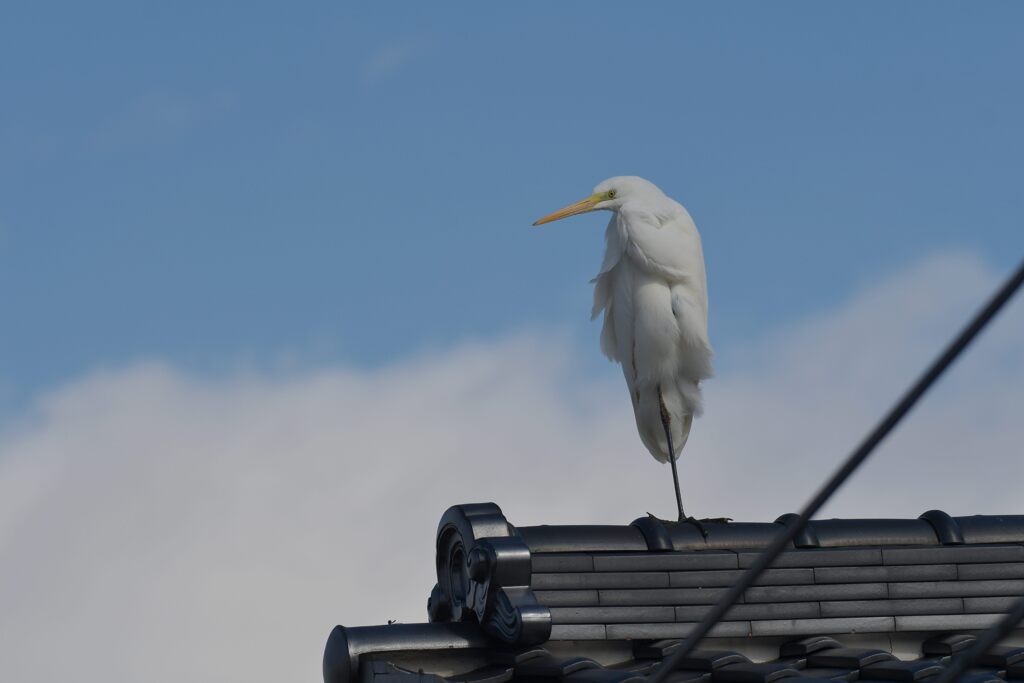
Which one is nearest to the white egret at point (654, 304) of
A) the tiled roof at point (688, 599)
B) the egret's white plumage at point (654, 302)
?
the egret's white plumage at point (654, 302)

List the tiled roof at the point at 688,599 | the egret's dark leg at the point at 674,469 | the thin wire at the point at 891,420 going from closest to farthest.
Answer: the thin wire at the point at 891,420 < the tiled roof at the point at 688,599 < the egret's dark leg at the point at 674,469

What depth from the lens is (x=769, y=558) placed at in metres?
2.39

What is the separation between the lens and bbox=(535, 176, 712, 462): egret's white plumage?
24.1 feet

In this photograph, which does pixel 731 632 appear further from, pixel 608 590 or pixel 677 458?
pixel 677 458

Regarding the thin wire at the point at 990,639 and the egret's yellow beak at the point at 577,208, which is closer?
the thin wire at the point at 990,639

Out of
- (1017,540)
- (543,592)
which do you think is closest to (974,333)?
(543,592)

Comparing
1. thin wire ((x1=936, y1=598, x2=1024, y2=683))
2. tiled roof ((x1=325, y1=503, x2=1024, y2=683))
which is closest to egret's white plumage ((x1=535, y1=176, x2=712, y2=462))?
tiled roof ((x1=325, y1=503, x2=1024, y2=683))

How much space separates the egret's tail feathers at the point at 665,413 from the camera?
7.70m

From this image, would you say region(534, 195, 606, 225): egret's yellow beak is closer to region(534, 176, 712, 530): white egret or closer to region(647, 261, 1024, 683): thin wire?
region(534, 176, 712, 530): white egret

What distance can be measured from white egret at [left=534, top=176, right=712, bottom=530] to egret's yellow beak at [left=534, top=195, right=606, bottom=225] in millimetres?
12

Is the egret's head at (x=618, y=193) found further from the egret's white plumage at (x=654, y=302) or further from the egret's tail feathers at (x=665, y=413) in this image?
the egret's tail feathers at (x=665, y=413)

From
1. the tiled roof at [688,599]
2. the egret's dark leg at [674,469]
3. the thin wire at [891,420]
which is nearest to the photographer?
the thin wire at [891,420]

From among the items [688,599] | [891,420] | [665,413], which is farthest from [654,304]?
[891,420]

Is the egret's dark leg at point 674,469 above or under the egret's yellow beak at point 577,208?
under
